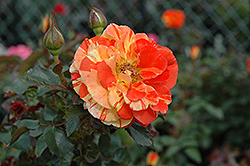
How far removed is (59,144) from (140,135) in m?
0.12

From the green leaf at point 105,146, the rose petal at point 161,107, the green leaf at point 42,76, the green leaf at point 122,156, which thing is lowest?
the green leaf at point 122,156

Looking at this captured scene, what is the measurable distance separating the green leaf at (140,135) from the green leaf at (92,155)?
9 cm

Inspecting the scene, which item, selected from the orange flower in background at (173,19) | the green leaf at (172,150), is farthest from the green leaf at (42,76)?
the orange flower in background at (173,19)

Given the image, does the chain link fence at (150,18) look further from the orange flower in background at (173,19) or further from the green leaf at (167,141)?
the green leaf at (167,141)

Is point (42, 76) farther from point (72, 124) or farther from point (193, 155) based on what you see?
point (193, 155)

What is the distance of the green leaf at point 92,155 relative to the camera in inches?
17.4

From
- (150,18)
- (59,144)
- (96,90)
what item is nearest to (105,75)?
(96,90)

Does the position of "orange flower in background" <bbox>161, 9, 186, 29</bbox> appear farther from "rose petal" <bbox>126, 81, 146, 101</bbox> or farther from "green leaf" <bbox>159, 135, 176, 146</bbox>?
"rose petal" <bbox>126, 81, 146, 101</bbox>

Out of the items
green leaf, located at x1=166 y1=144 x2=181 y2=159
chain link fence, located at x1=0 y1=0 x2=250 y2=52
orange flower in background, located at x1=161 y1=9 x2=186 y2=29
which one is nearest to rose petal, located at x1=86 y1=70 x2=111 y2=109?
green leaf, located at x1=166 y1=144 x2=181 y2=159

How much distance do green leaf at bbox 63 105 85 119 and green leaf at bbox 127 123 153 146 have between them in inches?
2.9

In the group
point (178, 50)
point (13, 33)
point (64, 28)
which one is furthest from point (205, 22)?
point (13, 33)

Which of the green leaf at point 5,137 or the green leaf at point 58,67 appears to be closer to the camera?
the green leaf at point 58,67

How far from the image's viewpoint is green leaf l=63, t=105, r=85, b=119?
371 mm

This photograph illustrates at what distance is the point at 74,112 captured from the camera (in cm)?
38
